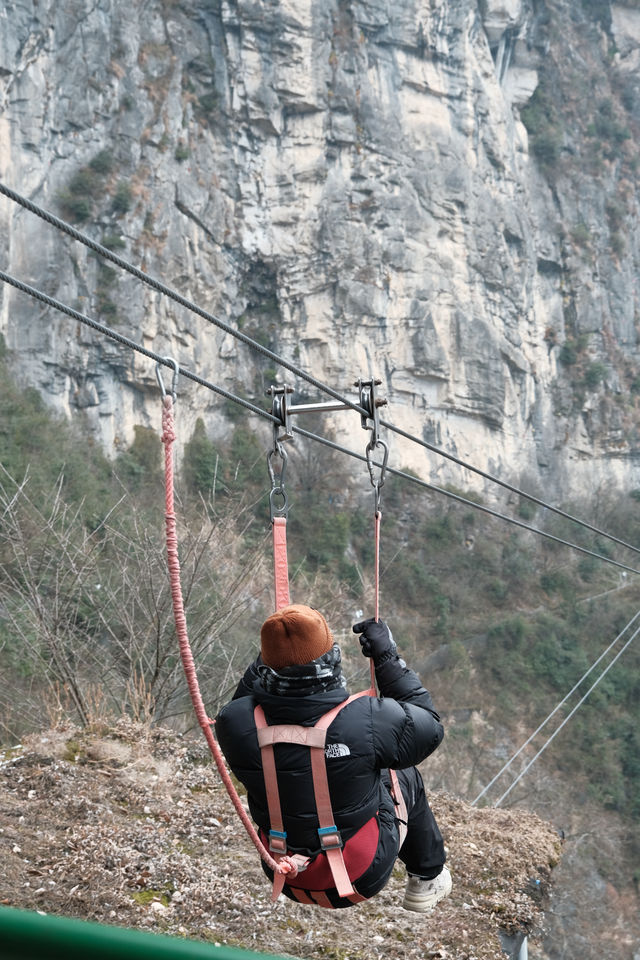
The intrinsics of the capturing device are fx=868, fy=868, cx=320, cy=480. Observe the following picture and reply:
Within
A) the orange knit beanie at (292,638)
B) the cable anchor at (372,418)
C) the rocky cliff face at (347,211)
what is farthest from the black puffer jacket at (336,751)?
the rocky cliff face at (347,211)

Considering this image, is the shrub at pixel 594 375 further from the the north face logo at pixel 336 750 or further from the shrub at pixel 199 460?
the the north face logo at pixel 336 750

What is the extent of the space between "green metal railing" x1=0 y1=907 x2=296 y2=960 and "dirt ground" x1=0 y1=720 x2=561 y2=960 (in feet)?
9.89

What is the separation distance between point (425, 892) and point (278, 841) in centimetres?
87

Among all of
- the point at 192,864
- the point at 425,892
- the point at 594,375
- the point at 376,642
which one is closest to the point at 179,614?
the point at 376,642

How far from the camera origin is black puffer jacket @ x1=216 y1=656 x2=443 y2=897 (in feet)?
6.90

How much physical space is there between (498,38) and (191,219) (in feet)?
52.4

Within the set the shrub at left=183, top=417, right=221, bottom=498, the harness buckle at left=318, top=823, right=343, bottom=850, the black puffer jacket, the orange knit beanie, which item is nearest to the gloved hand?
the black puffer jacket

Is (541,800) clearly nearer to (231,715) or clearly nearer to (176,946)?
(231,715)

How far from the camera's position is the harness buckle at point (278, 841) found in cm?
218

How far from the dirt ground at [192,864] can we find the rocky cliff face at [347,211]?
1979 centimetres

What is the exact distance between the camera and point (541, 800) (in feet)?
70.8

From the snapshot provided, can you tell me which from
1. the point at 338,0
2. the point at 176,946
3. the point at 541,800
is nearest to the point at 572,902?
the point at 541,800

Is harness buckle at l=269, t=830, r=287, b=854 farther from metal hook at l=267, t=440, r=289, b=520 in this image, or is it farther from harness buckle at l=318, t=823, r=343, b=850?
metal hook at l=267, t=440, r=289, b=520

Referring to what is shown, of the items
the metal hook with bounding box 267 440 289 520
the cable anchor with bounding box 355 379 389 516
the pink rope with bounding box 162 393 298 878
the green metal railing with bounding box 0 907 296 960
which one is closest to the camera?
the green metal railing with bounding box 0 907 296 960
